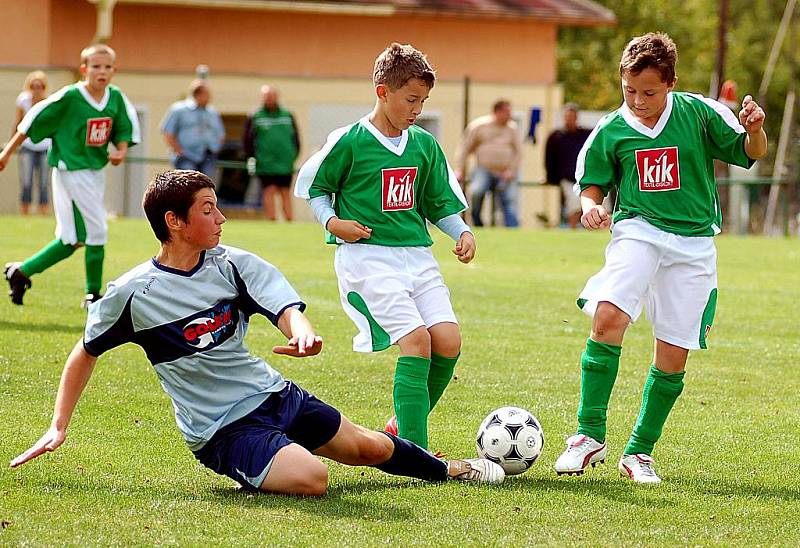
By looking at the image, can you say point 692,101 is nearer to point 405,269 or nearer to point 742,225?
point 405,269

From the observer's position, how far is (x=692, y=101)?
232 inches

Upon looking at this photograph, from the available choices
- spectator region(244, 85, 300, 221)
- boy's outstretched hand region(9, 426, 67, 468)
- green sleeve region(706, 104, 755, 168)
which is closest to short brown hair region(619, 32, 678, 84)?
green sleeve region(706, 104, 755, 168)

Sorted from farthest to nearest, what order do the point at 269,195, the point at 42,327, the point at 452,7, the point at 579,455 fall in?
the point at 452,7, the point at 269,195, the point at 42,327, the point at 579,455

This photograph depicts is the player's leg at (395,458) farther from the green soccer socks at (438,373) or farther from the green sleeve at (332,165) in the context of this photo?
the green sleeve at (332,165)

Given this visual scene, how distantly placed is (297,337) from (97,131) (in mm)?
6306

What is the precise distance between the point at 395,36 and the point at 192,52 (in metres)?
4.59

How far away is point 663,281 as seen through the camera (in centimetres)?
583

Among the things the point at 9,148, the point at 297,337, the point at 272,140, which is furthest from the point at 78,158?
the point at 272,140

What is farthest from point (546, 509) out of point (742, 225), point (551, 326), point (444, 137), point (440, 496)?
point (444, 137)

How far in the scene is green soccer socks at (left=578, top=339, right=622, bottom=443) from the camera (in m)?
5.74

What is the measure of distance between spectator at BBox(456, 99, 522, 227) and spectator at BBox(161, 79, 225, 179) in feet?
11.8

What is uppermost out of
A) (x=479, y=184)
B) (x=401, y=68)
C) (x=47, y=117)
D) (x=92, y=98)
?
(x=401, y=68)

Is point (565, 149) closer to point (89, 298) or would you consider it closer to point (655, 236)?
point (89, 298)

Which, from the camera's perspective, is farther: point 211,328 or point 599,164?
point 599,164
